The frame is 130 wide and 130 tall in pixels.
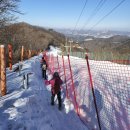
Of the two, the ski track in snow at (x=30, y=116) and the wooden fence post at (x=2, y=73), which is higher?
the wooden fence post at (x=2, y=73)

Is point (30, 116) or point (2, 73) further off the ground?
point (2, 73)

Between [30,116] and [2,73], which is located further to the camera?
[2,73]

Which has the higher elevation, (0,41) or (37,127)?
(0,41)

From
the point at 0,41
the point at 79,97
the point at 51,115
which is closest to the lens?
the point at 51,115

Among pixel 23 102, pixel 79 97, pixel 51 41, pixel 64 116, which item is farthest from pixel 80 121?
pixel 51 41

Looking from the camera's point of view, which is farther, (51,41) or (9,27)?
(51,41)

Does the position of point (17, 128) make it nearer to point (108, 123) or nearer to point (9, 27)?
point (108, 123)

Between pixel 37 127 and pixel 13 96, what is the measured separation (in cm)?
289

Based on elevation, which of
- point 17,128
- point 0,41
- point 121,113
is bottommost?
point 121,113

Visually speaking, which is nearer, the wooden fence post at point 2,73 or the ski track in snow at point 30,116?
the ski track in snow at point 30,116

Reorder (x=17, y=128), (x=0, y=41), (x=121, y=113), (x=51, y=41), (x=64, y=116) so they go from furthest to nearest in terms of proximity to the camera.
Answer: (x=51, y=41) < (x=0, y=41) < (x=121, y=113) < (x=64, y=116) < (x=17, y=128)

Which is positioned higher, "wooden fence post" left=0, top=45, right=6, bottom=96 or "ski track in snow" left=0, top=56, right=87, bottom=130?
"wooden fence post" left=0, top=45, right=6, bottom=96

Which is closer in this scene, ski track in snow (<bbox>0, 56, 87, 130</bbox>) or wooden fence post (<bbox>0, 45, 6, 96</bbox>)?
ski track in snow (<bbox>0, 56, 87, 130</bbox>)

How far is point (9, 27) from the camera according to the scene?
2948 centimetres
